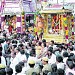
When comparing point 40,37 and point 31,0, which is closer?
point 40,37

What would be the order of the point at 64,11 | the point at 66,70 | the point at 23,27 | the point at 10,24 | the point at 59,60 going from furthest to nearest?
the point at 10,24
the point at 23,27
the point at 64,11
the point at 59,60
the point at 66,70

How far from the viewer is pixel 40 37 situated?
17312 millimetres

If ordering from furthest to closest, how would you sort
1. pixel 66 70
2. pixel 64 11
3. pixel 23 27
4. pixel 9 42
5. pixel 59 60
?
1. pixel 23 27
2. pixel 64 11
3. pixel 9 42
4. pixel 59 60
5. pixel 66 70

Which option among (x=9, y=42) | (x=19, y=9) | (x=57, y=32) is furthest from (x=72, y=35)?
(x=19, y=9)

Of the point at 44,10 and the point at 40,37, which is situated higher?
the point at 44,10

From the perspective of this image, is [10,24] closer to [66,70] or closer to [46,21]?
[46,21]

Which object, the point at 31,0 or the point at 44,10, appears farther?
the point at 31,0

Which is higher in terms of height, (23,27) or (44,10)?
(44,10)

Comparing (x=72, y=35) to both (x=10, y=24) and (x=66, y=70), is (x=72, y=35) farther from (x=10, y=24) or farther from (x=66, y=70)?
(x=66, y=70)

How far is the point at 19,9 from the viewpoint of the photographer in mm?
21359

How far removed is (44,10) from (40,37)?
1298 mm

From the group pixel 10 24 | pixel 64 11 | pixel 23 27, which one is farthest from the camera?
pixel 10 24

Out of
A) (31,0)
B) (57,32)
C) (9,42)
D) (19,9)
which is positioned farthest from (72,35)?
(31,0)

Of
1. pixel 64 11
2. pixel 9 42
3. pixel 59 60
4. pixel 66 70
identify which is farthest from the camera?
pixel 64 11
